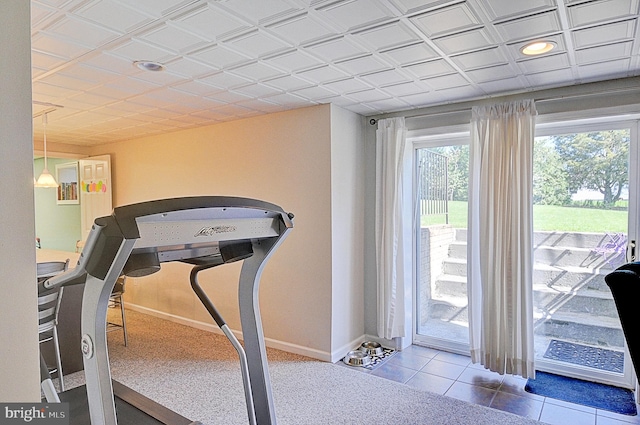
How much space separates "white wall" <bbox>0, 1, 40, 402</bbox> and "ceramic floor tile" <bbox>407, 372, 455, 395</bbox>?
8.92 feet

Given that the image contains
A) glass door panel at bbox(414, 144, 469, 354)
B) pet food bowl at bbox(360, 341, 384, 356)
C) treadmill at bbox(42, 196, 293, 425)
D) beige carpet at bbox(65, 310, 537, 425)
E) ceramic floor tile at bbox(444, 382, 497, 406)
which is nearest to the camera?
treadmill at bbox(42, 196, 293, 425)

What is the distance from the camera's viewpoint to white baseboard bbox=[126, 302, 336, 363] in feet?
11.8

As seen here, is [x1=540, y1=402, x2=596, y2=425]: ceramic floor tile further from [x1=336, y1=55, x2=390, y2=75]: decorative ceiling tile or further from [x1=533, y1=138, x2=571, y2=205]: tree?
[x1=336, y1=55, x2=390, y2=75]: decorative ceiling tile

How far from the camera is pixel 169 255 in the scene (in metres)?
1.45

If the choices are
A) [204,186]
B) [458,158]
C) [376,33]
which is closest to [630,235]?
[458,158]

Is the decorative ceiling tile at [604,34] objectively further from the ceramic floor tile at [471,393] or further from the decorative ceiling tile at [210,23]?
the ceramic floor tile at [471,393]

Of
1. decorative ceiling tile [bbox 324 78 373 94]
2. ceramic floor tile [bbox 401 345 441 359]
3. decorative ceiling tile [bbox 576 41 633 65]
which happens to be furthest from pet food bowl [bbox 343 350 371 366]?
decorative ceiling tile [bbox 576 41 633 65]

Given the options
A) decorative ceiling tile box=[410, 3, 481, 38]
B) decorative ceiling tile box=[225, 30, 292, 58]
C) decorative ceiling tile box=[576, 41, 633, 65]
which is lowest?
decorative ceiling tile box=[576, 41, 633, 65]

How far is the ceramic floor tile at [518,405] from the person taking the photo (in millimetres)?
2687

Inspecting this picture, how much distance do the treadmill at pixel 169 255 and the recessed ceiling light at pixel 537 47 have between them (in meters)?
1.76

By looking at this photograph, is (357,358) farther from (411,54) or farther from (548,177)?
(411,54)

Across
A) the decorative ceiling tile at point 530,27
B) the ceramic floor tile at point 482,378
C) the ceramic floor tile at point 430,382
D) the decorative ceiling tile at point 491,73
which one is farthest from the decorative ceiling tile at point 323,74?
the ceramic floor tile at point 482,378

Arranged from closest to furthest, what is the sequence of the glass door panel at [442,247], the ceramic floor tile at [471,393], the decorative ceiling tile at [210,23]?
the decorative ceiling tile at [210,23]
the ceramic floor tile at [471,393]
the glass door panel at [442,247]

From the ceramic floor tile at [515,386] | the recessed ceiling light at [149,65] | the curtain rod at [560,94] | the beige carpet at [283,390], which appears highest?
the recessed ceiling light at [149,65]
